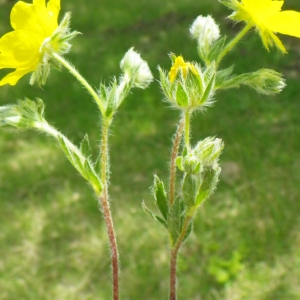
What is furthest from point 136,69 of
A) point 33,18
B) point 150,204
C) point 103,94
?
point 150,204

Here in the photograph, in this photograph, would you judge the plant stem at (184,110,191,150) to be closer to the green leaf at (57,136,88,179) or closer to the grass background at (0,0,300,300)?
the green leaf at (57,136,88,179)

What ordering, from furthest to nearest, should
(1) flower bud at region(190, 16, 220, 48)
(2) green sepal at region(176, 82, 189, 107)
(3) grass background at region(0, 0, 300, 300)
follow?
(3) grass background at region(0, 0, 300, 300)
(1) flower bud at region(190, 16, 220, 48)
(2) green sepal at region(176, 82, 189, 107)

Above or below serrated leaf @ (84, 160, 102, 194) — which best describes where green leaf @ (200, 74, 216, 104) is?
above

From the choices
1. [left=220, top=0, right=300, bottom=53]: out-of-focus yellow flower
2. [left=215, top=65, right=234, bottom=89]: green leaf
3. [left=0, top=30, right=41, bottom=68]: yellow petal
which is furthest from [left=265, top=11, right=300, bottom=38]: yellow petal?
[left=0, top=30, right=41, bottom=68]: yellow petal

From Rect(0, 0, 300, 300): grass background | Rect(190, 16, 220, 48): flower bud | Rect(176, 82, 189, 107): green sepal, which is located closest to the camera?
Rect(176, 82, 189, 107): green sepal

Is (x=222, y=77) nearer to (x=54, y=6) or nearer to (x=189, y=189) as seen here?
(x=189, y=189)

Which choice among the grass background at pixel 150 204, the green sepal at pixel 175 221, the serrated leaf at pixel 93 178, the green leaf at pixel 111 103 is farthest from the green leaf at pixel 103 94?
the grass background at pixel 150 204

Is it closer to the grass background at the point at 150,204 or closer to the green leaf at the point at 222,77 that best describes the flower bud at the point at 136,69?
the green leaf at the point at 222,77
